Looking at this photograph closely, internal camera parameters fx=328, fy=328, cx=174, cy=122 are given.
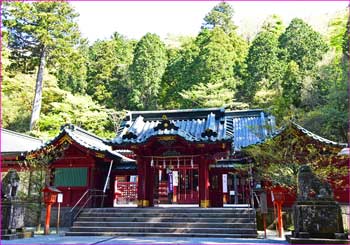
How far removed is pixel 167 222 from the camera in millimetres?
11445

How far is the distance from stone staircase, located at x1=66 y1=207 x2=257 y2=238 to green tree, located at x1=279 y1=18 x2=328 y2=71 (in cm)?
2242

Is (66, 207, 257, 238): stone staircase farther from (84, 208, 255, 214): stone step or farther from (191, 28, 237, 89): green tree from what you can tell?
(191, 28, 237, 89): green tree

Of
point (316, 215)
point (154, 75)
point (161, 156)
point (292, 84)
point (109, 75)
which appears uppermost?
point (109, 75)

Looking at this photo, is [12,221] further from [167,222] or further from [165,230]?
[167,222]

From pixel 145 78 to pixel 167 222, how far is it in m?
22.8

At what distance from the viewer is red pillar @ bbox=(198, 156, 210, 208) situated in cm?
1310

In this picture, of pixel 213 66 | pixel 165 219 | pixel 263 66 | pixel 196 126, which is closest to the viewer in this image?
pixel 165 219

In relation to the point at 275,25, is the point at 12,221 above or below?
below

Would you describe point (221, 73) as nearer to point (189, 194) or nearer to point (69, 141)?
point (189, 194)

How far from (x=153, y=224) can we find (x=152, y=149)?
365 centimetres

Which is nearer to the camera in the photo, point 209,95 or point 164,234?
point 164,234

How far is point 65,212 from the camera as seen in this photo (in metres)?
14.4

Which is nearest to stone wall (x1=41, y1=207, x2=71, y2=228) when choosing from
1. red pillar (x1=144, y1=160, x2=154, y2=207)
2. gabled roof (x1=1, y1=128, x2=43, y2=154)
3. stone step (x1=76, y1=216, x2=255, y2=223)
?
stone step (x1=76, y1=216, x2=255, y2=223)

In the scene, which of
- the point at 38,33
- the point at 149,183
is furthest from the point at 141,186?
the point at 38,33
